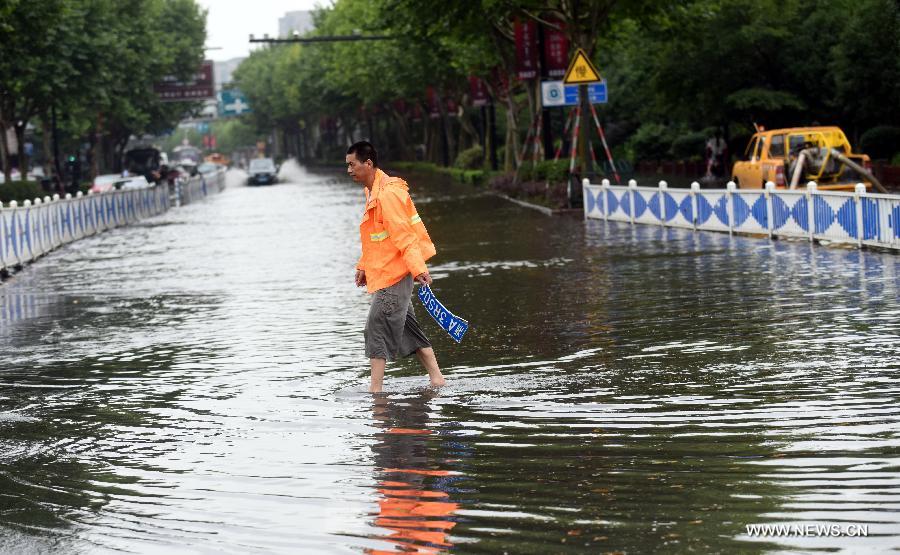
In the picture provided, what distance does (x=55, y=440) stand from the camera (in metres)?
8.94

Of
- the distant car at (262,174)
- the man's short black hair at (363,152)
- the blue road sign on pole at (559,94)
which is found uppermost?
the blue road sign on pole at (559,94)

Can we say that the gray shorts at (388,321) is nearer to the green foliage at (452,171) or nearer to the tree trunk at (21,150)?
the tree trunk at (21,150)

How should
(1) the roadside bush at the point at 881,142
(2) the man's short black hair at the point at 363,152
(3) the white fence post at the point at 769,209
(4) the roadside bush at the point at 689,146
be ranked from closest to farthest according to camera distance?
(2) the man's short black hair at the point at 363,152
(3) the white fence post at the point at 769,209
(1) the roadside bush at the point at 881,142
(4) the roadside bush at the point at 689,146

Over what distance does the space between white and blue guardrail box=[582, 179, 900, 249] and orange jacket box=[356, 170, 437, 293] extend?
10.8 metres

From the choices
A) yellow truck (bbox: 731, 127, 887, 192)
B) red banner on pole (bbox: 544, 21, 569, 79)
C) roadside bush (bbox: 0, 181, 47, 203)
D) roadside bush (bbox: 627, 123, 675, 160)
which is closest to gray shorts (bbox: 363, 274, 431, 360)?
yellow truck (bbox: 731, 127, 887, 192)

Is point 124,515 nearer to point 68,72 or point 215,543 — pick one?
point 215,543

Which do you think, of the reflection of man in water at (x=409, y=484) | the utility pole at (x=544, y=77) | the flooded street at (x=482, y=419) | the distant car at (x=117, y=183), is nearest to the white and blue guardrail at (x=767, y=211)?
the flooded street at (x=482, y=419)

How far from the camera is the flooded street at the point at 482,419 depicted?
630 centimetres

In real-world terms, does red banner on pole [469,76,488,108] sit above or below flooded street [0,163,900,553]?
above

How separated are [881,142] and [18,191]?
24278mm

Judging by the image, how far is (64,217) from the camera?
32.6 meters

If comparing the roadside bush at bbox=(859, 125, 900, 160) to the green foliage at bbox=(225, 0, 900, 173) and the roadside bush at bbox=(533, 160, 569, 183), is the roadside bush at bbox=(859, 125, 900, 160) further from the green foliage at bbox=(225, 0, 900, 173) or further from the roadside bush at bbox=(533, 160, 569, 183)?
the roadside bush at bbox=(533, 160, 569, 183)

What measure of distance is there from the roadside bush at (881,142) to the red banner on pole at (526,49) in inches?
380

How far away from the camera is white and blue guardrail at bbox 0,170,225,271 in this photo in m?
25.0
